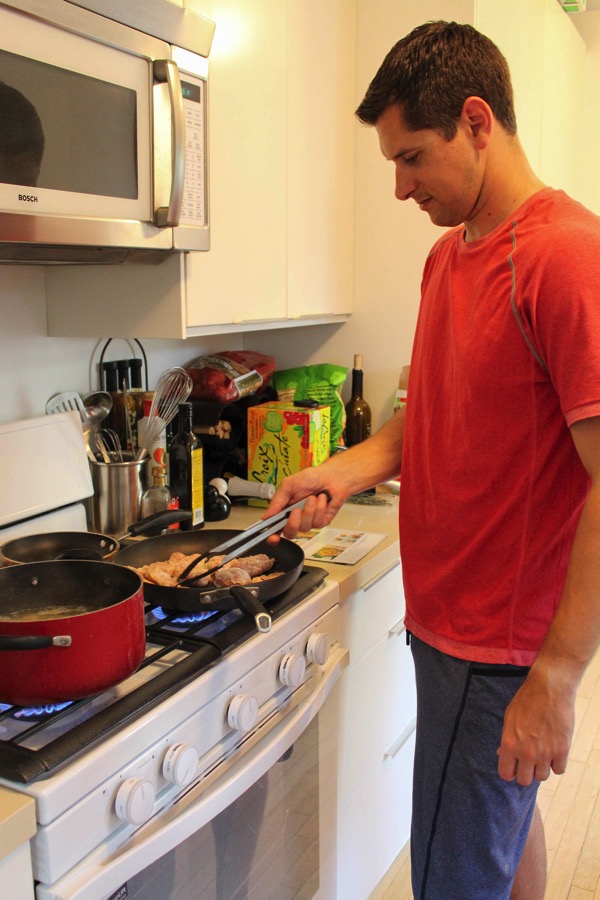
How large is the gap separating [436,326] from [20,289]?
2.71 ft

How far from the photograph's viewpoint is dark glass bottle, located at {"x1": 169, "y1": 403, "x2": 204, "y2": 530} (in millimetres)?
1812

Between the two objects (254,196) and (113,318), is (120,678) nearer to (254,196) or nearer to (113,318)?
(113,318)

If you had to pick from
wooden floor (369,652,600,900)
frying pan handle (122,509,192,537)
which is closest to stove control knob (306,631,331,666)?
frying pan handle (122,509,192,537)

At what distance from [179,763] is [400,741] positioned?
3.38 ft

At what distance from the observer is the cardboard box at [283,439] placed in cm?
200

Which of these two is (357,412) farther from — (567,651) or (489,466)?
(567,651)

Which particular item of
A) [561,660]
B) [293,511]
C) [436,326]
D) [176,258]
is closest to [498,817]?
[561,660]

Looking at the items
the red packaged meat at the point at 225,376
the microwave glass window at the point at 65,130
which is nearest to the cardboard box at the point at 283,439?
the red packaged meat at the point at 225,376

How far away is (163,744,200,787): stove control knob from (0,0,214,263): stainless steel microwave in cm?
72

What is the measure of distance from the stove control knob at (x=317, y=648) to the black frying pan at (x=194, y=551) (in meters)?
0.11

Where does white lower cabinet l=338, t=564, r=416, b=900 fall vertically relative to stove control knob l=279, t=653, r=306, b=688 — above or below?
below

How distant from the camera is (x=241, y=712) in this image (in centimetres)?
120

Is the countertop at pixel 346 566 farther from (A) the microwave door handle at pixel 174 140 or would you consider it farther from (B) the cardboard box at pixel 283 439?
(A) the microwave door handle at pixel 174 140

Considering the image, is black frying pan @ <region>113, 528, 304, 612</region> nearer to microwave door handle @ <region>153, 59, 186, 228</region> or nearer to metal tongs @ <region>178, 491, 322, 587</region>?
metal tongs @ <region>178, 491, 322, 587</region>
